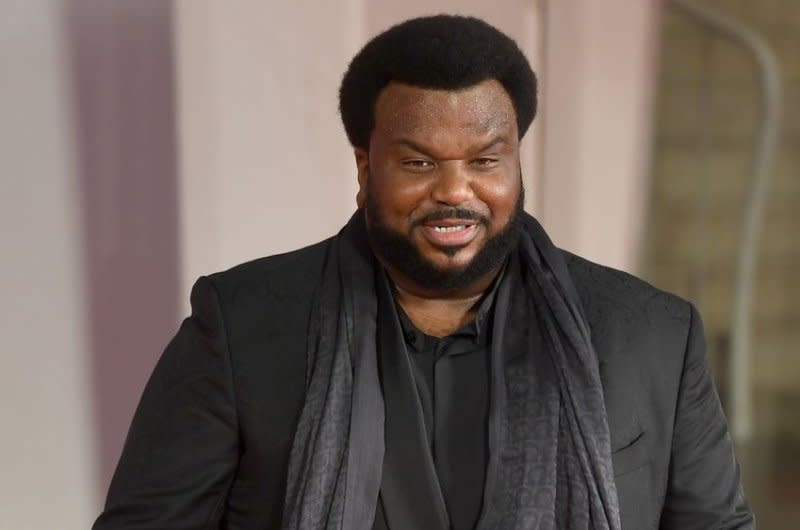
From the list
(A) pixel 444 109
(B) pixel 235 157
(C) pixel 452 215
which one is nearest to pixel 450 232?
(C) pixel 452 215

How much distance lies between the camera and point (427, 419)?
1309 mm

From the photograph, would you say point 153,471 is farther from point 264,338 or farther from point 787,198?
point 787,198

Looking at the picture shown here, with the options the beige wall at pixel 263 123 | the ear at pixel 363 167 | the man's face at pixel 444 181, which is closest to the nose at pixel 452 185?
the man's face at pixel 444 181

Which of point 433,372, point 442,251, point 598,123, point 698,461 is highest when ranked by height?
point 598,123

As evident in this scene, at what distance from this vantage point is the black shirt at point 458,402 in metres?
1.29

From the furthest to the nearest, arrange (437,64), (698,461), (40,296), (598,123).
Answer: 1. (598,123)
2. (40,296)
3. (698,461)
4. (437,64)

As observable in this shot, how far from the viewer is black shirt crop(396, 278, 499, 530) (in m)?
1.29

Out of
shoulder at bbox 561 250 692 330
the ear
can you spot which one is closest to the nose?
the ear

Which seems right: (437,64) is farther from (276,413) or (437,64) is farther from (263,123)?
(263,123)

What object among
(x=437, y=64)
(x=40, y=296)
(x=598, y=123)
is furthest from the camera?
(x=598, y=123)

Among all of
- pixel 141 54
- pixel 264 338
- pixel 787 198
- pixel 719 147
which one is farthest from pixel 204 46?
pixel 787 198

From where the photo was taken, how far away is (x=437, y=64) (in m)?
1.23

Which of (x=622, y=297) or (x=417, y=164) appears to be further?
(x=622, y=297)

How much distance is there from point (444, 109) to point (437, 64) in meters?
0.05
